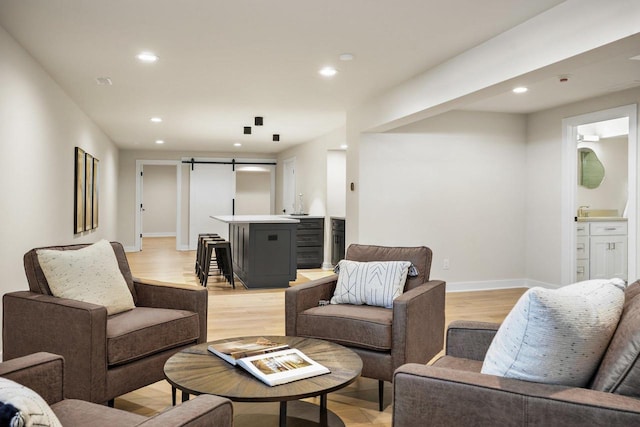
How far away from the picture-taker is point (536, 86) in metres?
5.05

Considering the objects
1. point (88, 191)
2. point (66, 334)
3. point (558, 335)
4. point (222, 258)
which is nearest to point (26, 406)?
point (558, 335)

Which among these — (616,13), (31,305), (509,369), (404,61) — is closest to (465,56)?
(404,61)

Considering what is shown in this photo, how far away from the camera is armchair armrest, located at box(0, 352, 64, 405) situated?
5.03ft

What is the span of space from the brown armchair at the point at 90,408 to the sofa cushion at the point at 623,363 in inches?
40.9

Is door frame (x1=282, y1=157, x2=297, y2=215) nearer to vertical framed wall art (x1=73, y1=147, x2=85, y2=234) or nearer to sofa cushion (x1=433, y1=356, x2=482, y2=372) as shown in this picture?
vertical framed wall art (x1=73, y1=147, x2=85, y2=234)

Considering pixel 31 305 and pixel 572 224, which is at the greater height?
pixel 572 224

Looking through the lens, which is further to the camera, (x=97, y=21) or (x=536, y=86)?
(x=536, y=86)

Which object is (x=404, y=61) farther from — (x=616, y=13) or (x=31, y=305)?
(x=31, y=305)

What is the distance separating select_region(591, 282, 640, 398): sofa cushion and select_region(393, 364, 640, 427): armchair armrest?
1.6 inches

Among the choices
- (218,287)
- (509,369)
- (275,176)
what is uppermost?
(275,176)

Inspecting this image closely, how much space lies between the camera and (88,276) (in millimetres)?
2672

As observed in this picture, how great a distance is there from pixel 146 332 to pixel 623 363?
2091mm

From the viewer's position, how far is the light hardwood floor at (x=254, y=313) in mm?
2650

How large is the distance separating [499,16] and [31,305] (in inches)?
125
